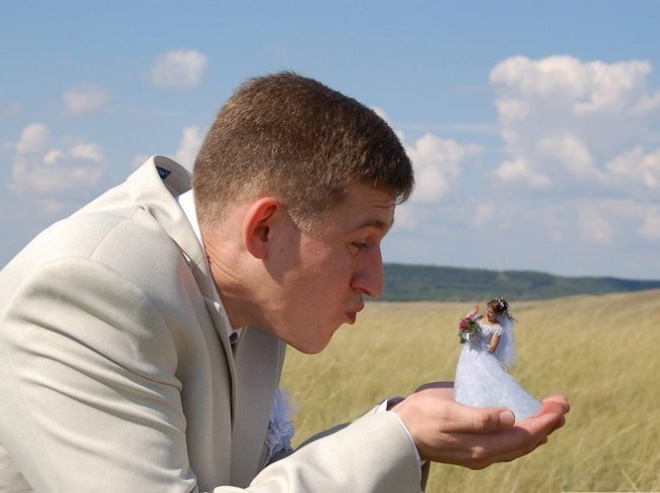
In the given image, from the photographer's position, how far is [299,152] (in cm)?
269

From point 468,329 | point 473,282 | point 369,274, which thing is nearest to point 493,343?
point 468,329

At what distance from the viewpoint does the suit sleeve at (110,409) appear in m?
2.48

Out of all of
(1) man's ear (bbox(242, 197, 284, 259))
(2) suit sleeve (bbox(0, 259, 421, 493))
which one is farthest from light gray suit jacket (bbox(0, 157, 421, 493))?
(1) man's ear (bbox(242, 197, 284, 259))

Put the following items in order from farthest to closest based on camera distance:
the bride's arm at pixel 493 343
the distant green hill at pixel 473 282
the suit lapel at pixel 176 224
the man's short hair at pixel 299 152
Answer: the distant green hill at pixel 473 282 → the bride's arm at pixel 493 343 → the suit lapel at pixel 176 224 → the man's short hair at pixel 299 152

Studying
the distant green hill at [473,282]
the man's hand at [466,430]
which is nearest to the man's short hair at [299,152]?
the man's hand at [466,430]

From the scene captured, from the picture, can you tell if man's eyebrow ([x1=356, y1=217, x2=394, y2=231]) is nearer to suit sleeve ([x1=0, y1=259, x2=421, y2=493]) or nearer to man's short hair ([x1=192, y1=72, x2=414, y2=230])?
man's short hair ([x1=192, y1=72, x2=414, y2=230])

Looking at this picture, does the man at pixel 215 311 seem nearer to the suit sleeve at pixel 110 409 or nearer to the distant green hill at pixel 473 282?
the suit sleeve at pixel 110 409

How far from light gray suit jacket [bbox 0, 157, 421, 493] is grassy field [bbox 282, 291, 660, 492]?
62.6 inches

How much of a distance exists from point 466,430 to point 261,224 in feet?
2.24

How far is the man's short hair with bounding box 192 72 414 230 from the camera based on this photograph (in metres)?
2.67

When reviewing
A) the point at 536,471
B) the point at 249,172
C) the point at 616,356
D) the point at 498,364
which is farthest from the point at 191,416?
the point at 616,356

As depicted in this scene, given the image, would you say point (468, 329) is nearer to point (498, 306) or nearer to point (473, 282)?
point (498, 306)

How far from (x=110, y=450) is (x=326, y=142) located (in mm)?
858

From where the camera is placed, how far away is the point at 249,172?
2.71m
